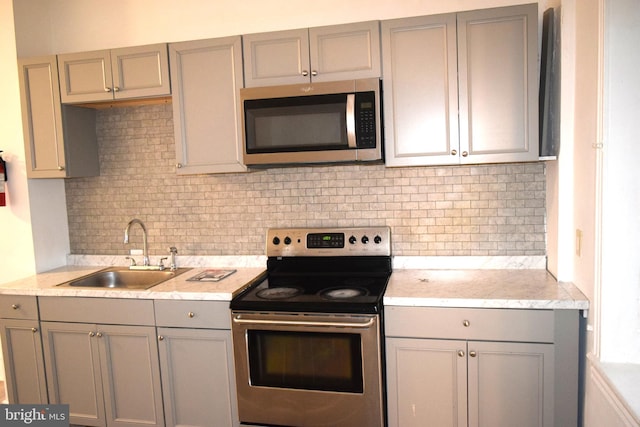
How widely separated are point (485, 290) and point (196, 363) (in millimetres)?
1508

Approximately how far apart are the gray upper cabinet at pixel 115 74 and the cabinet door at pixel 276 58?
1.63ft

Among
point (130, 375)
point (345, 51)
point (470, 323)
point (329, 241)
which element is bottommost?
point (130, 375)

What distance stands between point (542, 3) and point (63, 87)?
270 cm

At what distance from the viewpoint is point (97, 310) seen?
8.03ft

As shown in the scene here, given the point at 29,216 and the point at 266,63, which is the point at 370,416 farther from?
the point at 29,216

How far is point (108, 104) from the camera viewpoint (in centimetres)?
284

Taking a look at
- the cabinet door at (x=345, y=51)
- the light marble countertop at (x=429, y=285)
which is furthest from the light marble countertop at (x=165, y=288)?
the cabinet door at (x=345, y=51)

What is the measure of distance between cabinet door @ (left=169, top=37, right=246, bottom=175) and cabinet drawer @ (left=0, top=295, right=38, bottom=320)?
1.14m

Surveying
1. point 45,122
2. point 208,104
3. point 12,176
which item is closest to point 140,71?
point 208,104

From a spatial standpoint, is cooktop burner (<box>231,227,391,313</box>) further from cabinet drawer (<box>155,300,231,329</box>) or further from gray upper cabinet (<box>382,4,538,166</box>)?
gray upper cabinet (<box>382,4,538,166</box>)

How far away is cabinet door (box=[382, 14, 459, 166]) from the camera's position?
223 cm

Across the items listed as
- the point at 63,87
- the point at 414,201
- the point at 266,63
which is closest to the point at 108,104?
the point at 63,87

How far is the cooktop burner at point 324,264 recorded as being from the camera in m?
2.31

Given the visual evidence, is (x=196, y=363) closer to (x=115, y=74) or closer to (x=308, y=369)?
(x=308, y=369)
